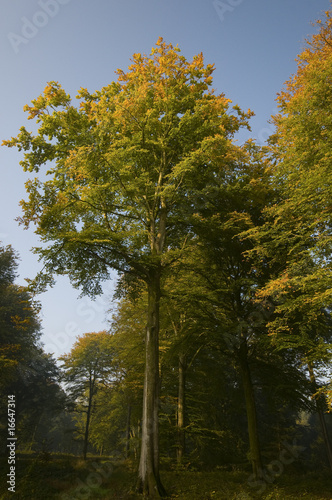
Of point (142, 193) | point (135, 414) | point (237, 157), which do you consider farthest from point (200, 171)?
point (135, 414)

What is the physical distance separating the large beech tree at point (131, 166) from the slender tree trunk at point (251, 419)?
12.5ft

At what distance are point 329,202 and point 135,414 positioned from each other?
15058 mm

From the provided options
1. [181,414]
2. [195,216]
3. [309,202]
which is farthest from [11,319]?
[309,202]

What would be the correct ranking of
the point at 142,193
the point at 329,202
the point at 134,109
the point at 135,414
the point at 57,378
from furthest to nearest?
the point at 57,378
the point at 135,414
the point at 142,193
the point at 134,109
the point at 329,202

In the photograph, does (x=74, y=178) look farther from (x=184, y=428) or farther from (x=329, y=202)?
(x=184, y=428)

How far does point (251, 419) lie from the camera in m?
9.59

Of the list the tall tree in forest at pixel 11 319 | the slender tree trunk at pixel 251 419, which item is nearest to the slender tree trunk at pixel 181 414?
the slender tree trunk at pixel 251 419

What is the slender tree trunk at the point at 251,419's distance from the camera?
8.86 meters

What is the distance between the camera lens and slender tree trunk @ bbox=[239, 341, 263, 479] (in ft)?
29.1

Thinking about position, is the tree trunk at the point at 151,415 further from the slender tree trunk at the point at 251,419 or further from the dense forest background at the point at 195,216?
the slender tree trunk at the point at 251,419

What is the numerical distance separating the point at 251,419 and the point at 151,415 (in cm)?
423

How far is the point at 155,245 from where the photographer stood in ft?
31.8

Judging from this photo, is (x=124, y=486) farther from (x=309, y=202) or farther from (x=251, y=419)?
(x=309, y=202)

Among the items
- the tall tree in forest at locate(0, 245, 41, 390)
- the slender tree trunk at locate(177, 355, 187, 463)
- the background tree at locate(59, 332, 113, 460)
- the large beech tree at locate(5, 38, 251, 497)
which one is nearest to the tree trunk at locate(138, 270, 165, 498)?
the large beech tree at locate(5, 38, 251, 497)
